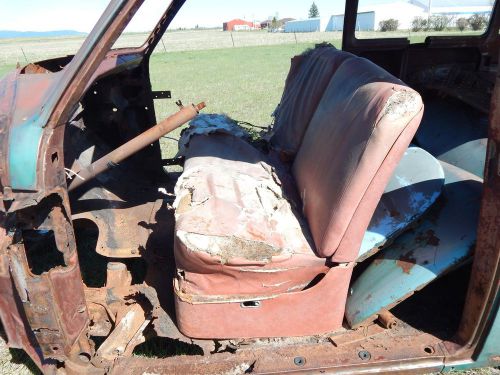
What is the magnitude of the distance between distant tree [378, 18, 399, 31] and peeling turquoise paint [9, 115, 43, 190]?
278cm

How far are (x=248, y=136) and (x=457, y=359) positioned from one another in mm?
1954

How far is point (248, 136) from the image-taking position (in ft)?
10.3

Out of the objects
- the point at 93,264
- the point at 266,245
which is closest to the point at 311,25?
the point at 93,264

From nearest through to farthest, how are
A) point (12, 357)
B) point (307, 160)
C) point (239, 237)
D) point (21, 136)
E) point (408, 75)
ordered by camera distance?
point (21, 136), point (239, 237), point (307, 160), point (12, 357), point (408, 75)

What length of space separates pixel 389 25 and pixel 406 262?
2.29m

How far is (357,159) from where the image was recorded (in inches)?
62.1

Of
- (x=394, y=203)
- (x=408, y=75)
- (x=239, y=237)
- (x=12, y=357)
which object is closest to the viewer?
(x=239, y=237)

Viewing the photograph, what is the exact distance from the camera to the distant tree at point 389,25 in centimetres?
337

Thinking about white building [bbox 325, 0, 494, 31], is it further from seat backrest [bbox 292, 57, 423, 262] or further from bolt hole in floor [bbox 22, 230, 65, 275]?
bolt hole in floor [bbox 22, 230, 65, 275]

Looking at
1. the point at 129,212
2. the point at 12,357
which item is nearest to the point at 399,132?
the point at 129,212

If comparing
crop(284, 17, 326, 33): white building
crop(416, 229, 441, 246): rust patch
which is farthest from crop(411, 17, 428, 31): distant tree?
crop(284, 17, 326, 33): white building

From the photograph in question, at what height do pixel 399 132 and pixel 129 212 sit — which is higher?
pixel 399 132

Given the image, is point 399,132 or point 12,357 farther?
point 12,357

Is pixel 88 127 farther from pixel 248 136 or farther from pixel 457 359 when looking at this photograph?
pixel 457 359
